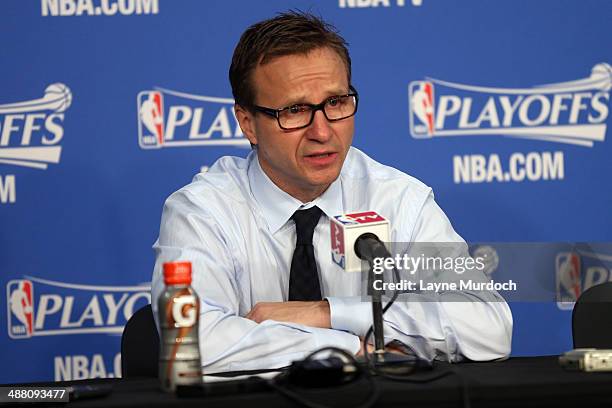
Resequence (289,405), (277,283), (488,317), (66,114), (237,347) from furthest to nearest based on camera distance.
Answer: (66,114) → (277,283) → (488,317) → (237,347) → (289,405)

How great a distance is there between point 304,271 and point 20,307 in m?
1.34

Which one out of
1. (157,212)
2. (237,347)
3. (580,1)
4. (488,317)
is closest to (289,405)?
(237,347)

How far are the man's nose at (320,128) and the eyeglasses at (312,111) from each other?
0.04 feet

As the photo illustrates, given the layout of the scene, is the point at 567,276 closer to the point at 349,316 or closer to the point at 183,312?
the point at 349,316

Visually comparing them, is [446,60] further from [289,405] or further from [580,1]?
[289,405]

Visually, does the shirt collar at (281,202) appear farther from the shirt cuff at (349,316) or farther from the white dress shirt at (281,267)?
the shirt cuff at (349,316)

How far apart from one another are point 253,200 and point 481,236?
→ 1187 millimetres

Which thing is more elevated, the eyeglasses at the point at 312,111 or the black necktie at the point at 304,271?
the eyeglasses at the point at 312,111

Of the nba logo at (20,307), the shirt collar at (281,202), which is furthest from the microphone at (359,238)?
the nba logo at (20,307)

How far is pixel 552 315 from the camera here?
11.8 ft

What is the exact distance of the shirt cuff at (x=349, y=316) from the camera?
2.34 meters

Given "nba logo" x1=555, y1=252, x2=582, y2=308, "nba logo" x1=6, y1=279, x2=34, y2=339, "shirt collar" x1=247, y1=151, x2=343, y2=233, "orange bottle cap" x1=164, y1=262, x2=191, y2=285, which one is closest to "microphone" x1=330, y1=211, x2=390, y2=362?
"orange bottle cap" x1=164, y1=262, x2=191, y2=285

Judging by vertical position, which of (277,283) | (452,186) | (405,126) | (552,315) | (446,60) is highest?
(446,60)

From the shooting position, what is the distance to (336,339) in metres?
2.25
